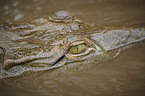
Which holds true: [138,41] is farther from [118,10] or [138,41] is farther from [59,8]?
[59,8]

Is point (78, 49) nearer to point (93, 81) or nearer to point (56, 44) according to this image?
point (56, 44)

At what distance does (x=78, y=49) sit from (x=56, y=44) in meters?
0.46

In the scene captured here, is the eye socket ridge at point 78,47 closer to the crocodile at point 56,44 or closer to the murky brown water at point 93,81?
the crocodile at point 56,44

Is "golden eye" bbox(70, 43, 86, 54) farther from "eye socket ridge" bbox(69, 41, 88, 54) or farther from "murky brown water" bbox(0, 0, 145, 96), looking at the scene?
"murky brown water" bbox(0, 0, 145, 96)

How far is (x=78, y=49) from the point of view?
2.26 meters

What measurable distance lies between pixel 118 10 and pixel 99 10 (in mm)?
591

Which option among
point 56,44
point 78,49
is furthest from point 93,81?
point 56,44

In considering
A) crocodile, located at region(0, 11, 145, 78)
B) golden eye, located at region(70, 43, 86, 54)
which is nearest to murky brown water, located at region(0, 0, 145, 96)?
crocodile, located at region(0, 11, 145, 78)

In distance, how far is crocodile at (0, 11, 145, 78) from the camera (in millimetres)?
2215

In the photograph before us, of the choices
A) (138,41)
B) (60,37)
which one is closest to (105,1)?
(138,41)

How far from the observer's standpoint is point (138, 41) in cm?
251

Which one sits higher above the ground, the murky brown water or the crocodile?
the crocodile

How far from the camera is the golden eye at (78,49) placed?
88.0 inches

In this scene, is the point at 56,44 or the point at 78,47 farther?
the point at 56,44
